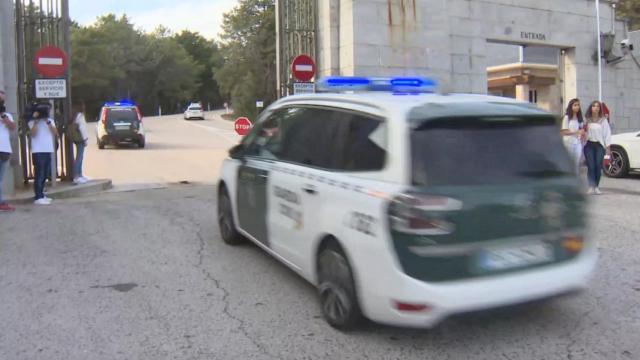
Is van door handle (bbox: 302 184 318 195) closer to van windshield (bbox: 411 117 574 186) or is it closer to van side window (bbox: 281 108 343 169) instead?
van side window (bbox: 281 108 343 169)

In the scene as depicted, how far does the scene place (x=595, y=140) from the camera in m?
10.9

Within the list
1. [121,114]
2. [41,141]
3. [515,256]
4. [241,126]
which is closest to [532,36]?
[241,126]

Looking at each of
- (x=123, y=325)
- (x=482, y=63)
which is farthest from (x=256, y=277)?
(x=482, y=63)

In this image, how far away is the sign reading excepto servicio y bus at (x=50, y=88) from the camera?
11164 millimetres

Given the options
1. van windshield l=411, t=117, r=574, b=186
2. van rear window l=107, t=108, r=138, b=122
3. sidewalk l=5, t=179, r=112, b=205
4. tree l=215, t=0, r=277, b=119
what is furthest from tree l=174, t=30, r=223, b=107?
van windshield l=411, t=117, r=574, b=186

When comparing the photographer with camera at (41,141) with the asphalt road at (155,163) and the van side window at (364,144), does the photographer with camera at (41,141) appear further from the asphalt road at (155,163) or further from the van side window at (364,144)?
the van side window at (364,144)

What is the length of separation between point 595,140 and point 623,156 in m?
3.48

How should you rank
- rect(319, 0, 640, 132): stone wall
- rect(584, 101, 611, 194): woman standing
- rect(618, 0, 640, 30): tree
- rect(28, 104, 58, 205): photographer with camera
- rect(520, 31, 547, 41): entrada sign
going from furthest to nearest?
rect(618, 0, 640, 30): tree → rect(520, 31, 547, 41): entrada sign → rect(319, 0, 640, 132): stone wall → rect(584, 101, 611, 194): woman standing → rect(28, 104, 58, 205): photographer with camera

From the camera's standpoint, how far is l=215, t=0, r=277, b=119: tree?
5728 cm

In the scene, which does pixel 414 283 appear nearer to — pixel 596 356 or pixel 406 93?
pixel 596 356

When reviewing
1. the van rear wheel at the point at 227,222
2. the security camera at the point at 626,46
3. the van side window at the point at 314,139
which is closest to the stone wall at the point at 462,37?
the security camera at the point at 626,46

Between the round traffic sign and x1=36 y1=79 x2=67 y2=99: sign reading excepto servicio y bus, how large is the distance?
4500 millimetres

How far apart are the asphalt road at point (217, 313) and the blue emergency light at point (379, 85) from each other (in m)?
1.77

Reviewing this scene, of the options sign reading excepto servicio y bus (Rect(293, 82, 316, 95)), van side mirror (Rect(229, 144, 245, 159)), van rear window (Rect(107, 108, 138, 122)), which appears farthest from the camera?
van rear window (Rect(107, 108, 138, 122))
